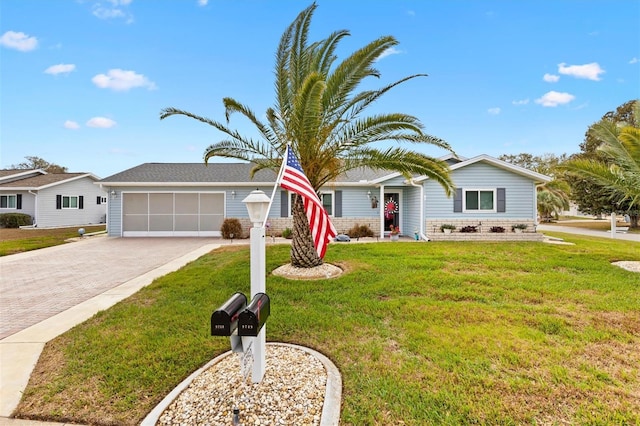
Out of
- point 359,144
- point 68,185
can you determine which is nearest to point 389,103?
point 359,144

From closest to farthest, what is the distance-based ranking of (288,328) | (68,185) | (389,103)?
(288,328)
(389,103)
(68,185)

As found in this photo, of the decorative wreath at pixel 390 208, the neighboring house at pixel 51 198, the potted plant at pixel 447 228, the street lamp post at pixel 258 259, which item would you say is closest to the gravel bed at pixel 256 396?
the street lamp post at pixel 258 259

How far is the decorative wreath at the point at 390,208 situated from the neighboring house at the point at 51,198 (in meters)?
24.0

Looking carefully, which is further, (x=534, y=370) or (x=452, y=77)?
(x=452, y=77)

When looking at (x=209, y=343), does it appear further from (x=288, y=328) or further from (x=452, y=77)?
(x=452, y=77)

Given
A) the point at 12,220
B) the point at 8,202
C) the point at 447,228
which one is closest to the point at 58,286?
the point at 447,228

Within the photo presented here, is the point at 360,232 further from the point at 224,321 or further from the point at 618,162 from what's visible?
the point at 224,321

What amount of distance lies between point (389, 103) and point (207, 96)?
34.4 feet

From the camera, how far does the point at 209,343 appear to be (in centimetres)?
393

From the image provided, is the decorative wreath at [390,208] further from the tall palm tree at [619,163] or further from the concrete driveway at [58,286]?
the concrete driveway at [58,286]

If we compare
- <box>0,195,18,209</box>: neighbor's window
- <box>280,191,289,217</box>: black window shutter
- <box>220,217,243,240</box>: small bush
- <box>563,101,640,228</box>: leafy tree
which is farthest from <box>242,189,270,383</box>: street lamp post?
<box>0,195,18,209</box>: neighbor's window

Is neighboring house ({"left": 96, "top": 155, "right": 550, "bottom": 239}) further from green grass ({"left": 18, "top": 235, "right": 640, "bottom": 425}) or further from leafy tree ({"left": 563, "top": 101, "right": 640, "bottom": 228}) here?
green grass ({"left": 18, "top": 235, "right": 640, "bottom": 425})

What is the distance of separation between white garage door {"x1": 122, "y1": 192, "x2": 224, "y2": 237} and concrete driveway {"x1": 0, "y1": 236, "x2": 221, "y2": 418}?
3120mm

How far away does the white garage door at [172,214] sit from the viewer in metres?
16.2
